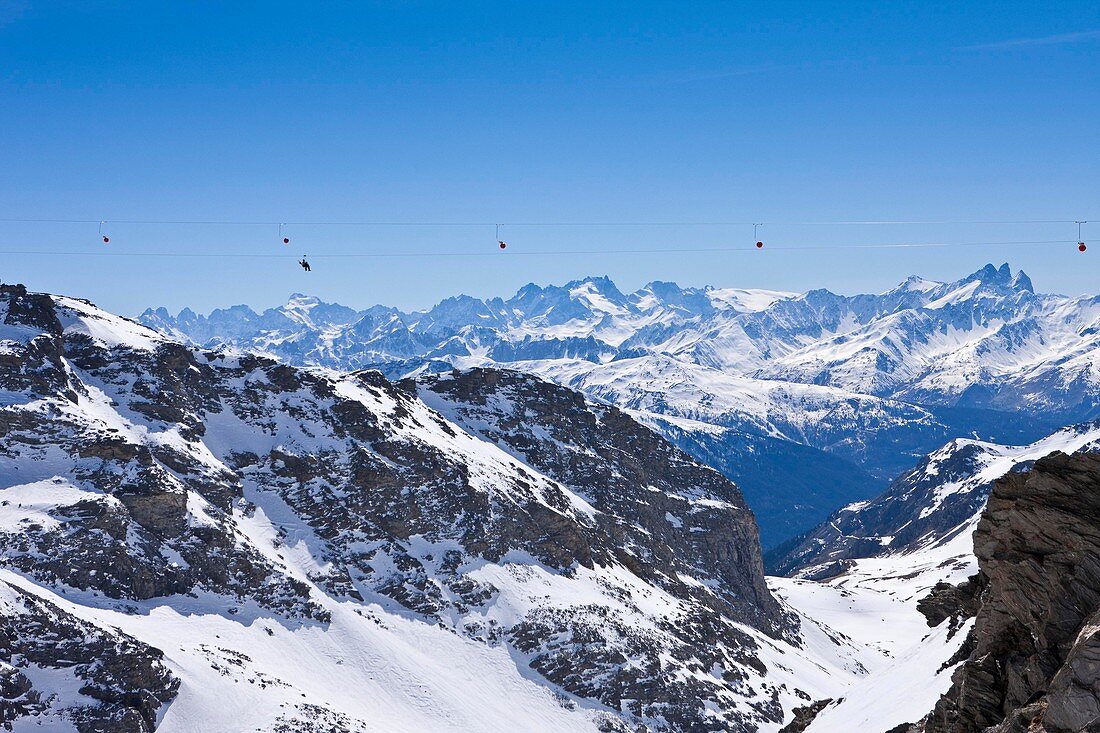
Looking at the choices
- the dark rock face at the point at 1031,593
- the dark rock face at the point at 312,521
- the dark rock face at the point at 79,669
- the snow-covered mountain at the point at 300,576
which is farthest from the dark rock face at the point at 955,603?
the dark rock face at the point at 79,669

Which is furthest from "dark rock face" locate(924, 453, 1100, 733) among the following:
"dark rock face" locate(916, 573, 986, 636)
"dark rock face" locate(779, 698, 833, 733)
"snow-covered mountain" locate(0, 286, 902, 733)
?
"snow-covered mountain" locate(0, 286, 902, 733)

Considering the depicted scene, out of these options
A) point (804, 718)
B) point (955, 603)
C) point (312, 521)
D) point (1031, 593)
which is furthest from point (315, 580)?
point (1031, 593)

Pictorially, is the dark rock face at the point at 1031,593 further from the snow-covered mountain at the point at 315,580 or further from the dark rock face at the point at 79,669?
the dark rock face at the point at 79,669

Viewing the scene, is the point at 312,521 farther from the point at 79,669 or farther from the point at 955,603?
the point at 955,603

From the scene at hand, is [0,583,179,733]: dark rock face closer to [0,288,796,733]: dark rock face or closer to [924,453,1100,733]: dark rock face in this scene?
[0,288,796,733]: dark rock face

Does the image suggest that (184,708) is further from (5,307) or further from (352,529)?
(5,307)

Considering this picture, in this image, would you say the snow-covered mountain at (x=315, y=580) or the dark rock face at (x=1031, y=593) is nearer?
the dark rock face at (x=1031, y=593)
